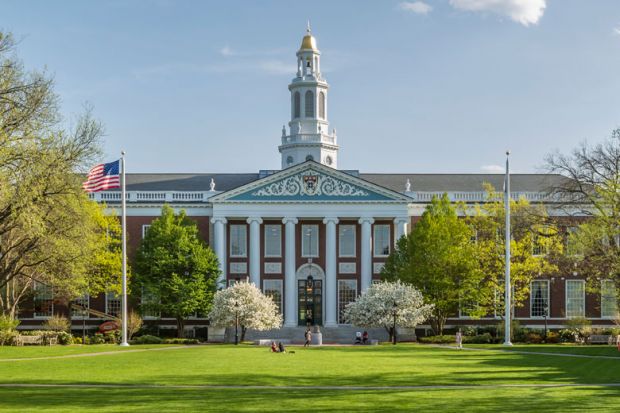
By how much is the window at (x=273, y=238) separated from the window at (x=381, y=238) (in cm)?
754

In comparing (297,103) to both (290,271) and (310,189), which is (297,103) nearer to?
(310,189)

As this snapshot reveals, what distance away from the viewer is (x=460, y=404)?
82.2 ft

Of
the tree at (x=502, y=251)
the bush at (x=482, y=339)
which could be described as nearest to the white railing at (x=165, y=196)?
the tree at (x=502, y=251)

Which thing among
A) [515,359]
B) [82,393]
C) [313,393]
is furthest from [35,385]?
[515,359]

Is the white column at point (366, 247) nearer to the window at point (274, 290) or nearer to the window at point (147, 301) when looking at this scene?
the window at point (274, 290)

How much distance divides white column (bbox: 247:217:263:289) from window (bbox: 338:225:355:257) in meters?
6.50

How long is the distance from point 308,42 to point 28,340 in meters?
39.6

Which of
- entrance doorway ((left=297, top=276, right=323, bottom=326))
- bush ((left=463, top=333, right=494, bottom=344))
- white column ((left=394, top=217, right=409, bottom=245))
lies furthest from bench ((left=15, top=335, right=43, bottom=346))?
white column ((left=394, top=217, right=409, bottom=245))

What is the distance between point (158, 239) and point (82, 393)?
4353 cm

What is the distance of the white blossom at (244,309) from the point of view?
65375mm

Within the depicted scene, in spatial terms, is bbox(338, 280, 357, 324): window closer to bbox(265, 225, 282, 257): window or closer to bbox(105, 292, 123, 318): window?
bbox(265, 225, 282, 257): window

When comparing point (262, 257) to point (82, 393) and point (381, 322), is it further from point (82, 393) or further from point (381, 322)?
point (82, 393)

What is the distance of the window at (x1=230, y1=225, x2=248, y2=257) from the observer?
7669 centimetres

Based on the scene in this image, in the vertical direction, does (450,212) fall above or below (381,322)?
above
